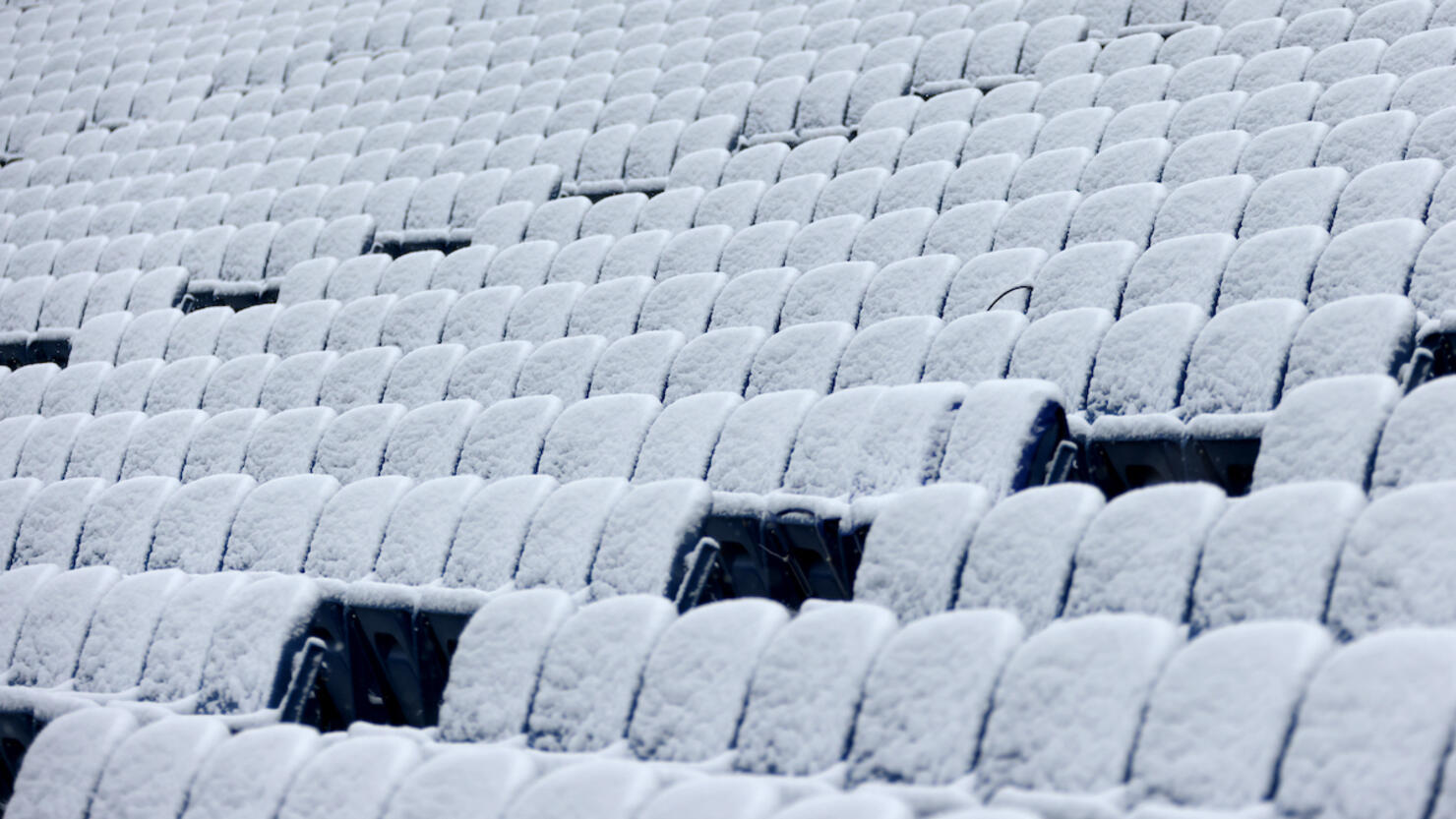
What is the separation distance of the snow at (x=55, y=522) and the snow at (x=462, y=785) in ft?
1.76

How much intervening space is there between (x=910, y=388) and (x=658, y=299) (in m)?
0.36

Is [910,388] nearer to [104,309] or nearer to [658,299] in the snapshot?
[658,299]

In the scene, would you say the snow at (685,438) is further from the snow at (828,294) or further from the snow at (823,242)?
the snow at (823,242)

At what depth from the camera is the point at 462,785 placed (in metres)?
0.51

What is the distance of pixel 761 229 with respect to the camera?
1175mm

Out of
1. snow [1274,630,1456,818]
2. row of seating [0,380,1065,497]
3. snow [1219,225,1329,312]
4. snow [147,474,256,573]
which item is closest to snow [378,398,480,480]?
row of seating [0,380,1065,497]

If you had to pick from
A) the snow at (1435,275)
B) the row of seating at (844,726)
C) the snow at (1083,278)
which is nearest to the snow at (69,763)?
the row of seating at (844,726)

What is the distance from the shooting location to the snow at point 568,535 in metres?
0.73

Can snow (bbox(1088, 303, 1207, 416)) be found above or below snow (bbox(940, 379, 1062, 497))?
above

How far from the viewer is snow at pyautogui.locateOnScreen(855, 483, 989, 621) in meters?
0.61

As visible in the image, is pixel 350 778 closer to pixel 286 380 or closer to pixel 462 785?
pixel 462 785

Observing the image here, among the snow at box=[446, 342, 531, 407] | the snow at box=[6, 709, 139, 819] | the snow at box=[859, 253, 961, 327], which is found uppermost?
the snow at box=[859, 253, 961, 327]

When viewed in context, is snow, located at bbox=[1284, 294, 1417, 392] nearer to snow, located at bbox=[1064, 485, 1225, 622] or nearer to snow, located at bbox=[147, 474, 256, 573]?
snow, located at bbox=[1064, 485, 1225, 622]

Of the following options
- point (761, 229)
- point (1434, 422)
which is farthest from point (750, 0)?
point (1434, 422)
